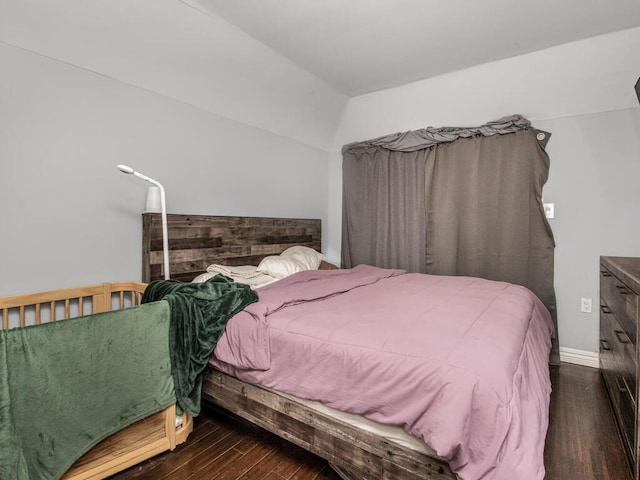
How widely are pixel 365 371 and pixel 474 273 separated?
7.32ft

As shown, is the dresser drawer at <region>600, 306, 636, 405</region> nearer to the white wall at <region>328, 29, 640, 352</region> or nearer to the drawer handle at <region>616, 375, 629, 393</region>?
the drawer handle at <region>616, 375, 629, 393</region>

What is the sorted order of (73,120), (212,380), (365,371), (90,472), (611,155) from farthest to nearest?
(611,155) → (73,120) → (212,380) → (90,472) → (365,371)

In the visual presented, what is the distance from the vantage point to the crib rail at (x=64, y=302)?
1.77 m

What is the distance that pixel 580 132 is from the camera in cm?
276

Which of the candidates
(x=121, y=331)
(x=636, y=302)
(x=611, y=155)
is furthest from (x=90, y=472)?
(x=611, y=155)

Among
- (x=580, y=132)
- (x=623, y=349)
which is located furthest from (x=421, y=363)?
(x=580, y=132)

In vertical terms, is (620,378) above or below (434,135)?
below

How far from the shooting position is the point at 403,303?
1.95m

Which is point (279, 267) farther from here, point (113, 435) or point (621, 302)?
point (621, 302)

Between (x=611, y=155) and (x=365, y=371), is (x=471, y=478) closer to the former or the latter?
(x=365, y=371)

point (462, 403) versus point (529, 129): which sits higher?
point (529, 129)

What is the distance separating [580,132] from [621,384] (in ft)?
6.50

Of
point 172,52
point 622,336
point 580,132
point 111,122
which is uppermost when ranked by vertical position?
point 172,52

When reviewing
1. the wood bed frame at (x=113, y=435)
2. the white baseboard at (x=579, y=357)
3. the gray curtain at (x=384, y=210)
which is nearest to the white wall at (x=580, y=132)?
the white baseboard at (x=579, y=357)
